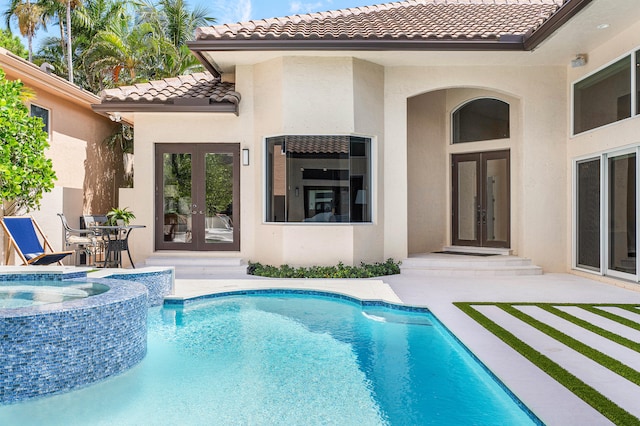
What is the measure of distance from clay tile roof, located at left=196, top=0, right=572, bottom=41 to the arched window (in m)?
2.33

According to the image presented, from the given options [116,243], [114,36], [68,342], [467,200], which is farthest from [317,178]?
[114,36]

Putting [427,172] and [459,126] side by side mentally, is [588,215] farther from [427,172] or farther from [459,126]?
[459,126]

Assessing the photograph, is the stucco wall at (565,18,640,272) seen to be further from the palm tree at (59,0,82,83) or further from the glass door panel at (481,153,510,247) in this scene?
the palm tree at (59,0,82,83)

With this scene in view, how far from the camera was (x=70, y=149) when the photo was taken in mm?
14938

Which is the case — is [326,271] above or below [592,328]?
above

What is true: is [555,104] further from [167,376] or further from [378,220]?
[167,376]

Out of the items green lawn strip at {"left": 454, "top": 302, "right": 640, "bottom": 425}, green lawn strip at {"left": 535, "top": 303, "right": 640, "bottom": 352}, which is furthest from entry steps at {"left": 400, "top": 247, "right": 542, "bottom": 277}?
green lawn strip at {"left": 454, "top": 302, "right": 640, "bottom": 425}

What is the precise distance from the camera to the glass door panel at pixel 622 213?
9109mm

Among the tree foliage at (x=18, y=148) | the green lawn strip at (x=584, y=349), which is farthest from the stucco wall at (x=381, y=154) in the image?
the green lawn strip at (x=584, y=349)

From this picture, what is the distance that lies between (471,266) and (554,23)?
539 centimetres

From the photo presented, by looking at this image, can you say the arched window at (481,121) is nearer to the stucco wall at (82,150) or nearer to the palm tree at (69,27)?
the stucco wall at (82,150)

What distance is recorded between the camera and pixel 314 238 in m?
11.0

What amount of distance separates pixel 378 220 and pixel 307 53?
167 inches

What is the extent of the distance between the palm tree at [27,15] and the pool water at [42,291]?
28106 millimetres
